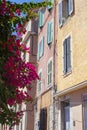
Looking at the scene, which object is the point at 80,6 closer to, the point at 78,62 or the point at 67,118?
the point at 78,62

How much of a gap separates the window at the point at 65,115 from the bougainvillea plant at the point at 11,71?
12144 mm

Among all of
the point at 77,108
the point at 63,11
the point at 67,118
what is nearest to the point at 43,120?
the point at 67,118

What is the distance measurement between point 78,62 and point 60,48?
3.51 metres

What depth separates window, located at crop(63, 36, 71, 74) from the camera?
16.7m

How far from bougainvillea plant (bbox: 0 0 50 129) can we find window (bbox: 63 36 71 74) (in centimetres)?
1127

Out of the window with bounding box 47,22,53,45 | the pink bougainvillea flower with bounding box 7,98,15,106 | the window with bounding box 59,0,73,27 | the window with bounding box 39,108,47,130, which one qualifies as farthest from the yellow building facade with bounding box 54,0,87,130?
the pink bougainvillea flower with bounding box 7,98,15,106

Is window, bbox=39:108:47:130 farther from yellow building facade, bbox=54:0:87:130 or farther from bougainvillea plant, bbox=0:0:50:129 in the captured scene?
bougainvillea plant, bbox=0:0:50:129

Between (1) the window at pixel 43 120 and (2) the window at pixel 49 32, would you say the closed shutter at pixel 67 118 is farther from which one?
(2) the window at pixel 49 32

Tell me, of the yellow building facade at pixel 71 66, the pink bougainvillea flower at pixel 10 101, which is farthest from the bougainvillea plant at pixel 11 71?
the yellow building facade at pixel 71 66

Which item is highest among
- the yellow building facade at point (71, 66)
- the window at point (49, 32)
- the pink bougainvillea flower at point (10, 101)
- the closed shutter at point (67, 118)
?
the window at point (49, 32)

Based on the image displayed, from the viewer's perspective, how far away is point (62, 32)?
60.0ft

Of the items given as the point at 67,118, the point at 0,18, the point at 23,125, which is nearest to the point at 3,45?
the point at 0,18

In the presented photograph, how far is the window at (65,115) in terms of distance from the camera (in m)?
17.1

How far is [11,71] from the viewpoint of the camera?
4809 millimetres
